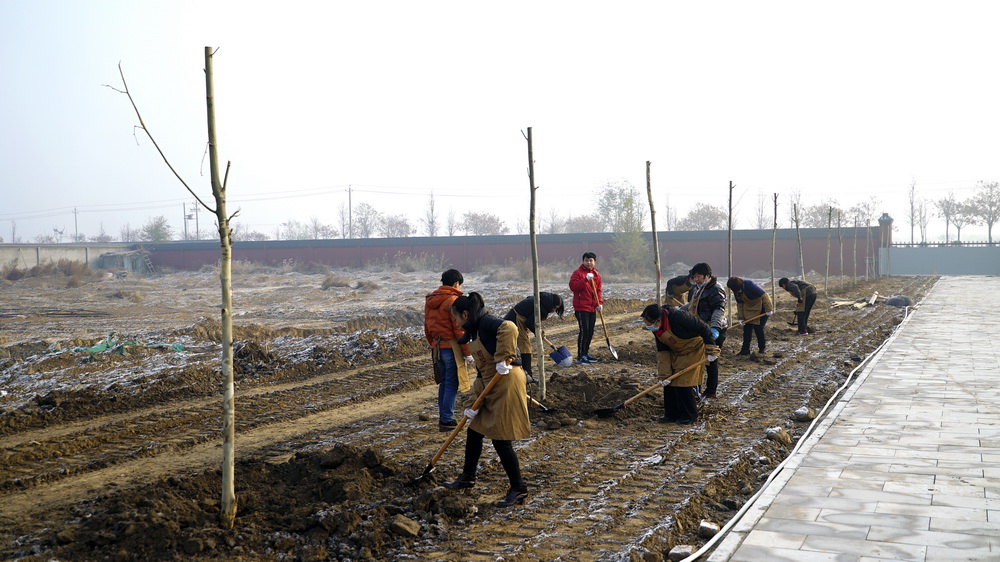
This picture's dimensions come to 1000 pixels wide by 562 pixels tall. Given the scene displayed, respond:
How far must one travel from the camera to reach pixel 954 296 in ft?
87.6

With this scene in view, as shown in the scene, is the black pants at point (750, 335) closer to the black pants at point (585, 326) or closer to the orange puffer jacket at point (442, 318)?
the black pants at point (585, 326)

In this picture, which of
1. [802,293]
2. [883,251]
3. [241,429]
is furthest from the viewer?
[883,251]

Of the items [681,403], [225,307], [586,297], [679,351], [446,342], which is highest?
[225,307]

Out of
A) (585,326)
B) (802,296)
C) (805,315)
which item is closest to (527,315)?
(585,326)

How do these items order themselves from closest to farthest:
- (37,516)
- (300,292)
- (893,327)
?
(37,516) < (893,327) < (300,292)

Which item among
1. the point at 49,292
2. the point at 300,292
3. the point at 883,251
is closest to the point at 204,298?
the point at 300,292

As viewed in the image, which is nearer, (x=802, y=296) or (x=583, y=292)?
(x=583, y=292)

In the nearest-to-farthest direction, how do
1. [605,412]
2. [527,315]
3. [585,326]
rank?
[605,412] → [527,315] → [585,326]

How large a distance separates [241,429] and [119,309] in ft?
68.0

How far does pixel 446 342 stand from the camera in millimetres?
7328

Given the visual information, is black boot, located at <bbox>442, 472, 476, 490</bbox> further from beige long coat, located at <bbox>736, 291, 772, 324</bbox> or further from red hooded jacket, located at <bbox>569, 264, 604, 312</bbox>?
beige long coat, located at <bbox>736, 291, 772, 324</bbox>

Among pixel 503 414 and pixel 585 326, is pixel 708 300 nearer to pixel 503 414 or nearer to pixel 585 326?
pixel 585 326

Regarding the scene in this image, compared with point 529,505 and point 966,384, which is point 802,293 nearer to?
point 966,384

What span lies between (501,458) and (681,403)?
10.6ft
